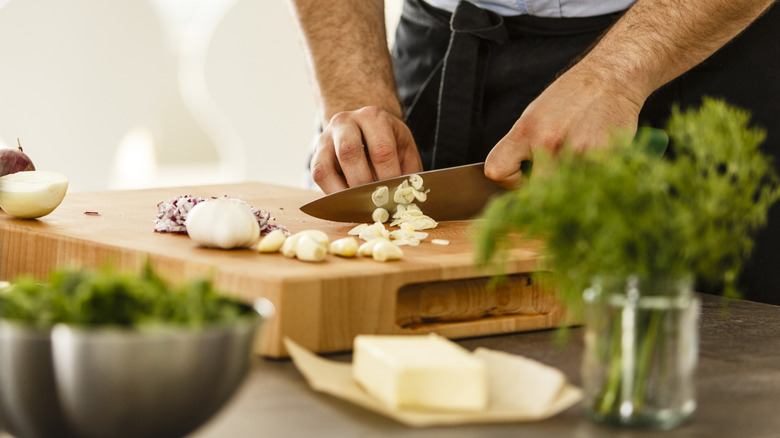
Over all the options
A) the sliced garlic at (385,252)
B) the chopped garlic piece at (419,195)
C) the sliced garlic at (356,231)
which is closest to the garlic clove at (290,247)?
the sliced garlic at (385,252)

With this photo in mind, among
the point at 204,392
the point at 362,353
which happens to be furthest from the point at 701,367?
the point at 204,392

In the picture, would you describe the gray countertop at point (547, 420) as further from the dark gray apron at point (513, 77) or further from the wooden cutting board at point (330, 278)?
the dark gray apron at point (513, 77)

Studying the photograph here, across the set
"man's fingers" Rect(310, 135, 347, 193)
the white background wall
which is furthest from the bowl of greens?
the white background wall

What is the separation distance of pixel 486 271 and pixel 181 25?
10.7 ft

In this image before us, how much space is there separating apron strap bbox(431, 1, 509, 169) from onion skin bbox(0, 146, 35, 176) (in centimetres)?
79

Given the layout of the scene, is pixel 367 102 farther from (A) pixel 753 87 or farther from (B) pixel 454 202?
(A) pixel 753 87

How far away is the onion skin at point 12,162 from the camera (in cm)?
148

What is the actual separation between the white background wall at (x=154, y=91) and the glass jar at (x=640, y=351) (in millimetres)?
3044

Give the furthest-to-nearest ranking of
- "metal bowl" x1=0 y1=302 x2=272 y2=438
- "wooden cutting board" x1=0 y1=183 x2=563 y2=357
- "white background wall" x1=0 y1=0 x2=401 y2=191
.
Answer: "white background wall" x1=0 y1=0 x2=401 y2=191, "wooden cutting board" x1=0 y1=183 x2=563 y2=357, "metal bowl" x1=0 y1=302 x2=272 y2=438

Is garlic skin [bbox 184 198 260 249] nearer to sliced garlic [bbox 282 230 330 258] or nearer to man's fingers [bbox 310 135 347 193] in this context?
sliced garlic [bbox 282 230 330 258]

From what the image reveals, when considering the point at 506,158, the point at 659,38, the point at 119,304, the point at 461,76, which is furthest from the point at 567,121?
the point at 119,304

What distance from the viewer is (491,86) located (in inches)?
73.7

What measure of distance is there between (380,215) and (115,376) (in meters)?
0.90

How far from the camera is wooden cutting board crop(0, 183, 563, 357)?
1.06m
